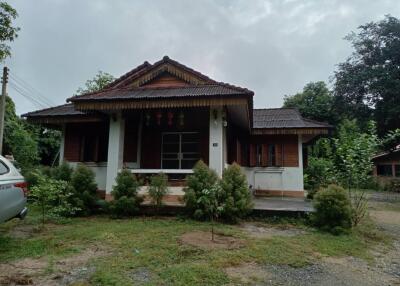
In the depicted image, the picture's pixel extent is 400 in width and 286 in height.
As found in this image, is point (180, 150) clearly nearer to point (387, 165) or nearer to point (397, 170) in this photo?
point (397, 170)

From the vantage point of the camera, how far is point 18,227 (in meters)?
6.41

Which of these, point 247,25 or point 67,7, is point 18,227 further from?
point 247,25

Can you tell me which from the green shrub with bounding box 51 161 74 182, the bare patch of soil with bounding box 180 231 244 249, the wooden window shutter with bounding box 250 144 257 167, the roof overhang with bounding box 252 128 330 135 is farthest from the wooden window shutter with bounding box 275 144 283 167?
the green shrub with bounding box 51 161 74 182

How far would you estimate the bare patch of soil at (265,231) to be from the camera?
19.4ft

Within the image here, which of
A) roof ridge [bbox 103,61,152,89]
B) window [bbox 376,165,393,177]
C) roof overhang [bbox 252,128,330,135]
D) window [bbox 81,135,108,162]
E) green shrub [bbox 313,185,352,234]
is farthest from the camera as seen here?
window [bbox 376,165,393,177]

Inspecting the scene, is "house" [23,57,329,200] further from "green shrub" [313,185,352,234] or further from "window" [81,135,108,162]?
"green shrub" [313,185,352,234]

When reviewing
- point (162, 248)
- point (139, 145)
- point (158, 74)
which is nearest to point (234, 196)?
point (162, 248)

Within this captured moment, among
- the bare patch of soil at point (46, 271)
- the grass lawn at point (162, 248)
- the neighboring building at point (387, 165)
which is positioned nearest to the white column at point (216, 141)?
the grass lawn at point (162, 248)

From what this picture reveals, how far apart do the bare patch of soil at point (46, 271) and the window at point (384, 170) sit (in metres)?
30.6

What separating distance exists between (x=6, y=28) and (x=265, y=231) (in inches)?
379

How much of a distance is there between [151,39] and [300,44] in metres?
7.99

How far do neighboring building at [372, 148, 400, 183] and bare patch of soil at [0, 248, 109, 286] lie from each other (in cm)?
2698

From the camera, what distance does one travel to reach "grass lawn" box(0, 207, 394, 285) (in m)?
3.73

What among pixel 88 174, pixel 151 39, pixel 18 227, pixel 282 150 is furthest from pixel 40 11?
pixel 282 150
